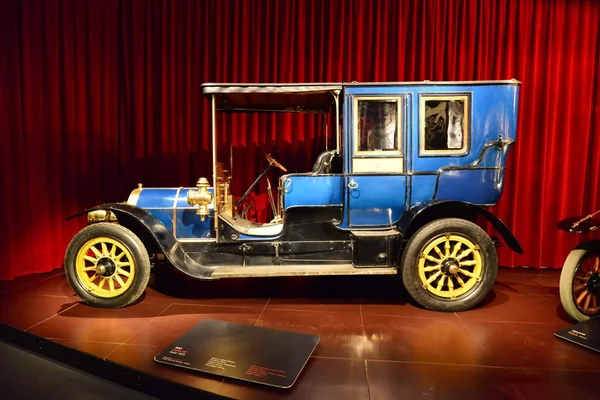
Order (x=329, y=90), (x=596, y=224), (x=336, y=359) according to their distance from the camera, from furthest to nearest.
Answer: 1. (x=329, y=90)
2. (x=596, y=224)
3. (x=336, y=359)

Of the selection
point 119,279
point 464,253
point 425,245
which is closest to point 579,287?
point 464,253

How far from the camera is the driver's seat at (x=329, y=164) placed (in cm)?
355

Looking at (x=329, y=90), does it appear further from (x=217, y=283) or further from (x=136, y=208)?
(x=217, y=283)

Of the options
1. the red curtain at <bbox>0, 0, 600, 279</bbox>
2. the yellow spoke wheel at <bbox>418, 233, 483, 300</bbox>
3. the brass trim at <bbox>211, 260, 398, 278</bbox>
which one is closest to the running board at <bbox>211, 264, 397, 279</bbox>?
the brass trim at <bbox>211, 260, 398, 278</bbox>

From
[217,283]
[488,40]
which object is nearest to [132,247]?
[217,283]

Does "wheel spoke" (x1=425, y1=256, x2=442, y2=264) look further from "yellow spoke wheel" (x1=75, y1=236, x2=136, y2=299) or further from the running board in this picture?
"yellow spoke wheel" (x1=75, y1=236, x2=136, y2=299)

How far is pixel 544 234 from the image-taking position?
4.49 metres

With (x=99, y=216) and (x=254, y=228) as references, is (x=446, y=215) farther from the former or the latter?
(x=99, y=216)

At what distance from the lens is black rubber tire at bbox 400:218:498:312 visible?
327 centimetres

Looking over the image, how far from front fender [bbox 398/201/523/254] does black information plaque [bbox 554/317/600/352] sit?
71 cm

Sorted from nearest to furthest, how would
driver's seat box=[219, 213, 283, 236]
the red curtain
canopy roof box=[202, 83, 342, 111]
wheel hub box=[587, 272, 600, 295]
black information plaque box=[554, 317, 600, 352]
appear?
black information plaque box=[554, 317, 600, 352], wheel hub box=[587, 272, 600, 295], canopy roof box=[202, 83, 342, 111], driver's seat box=[219, 213, 283, 236], the red curtain

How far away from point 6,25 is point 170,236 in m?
2.75

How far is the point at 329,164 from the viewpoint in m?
3.55

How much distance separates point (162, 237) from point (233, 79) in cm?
204
